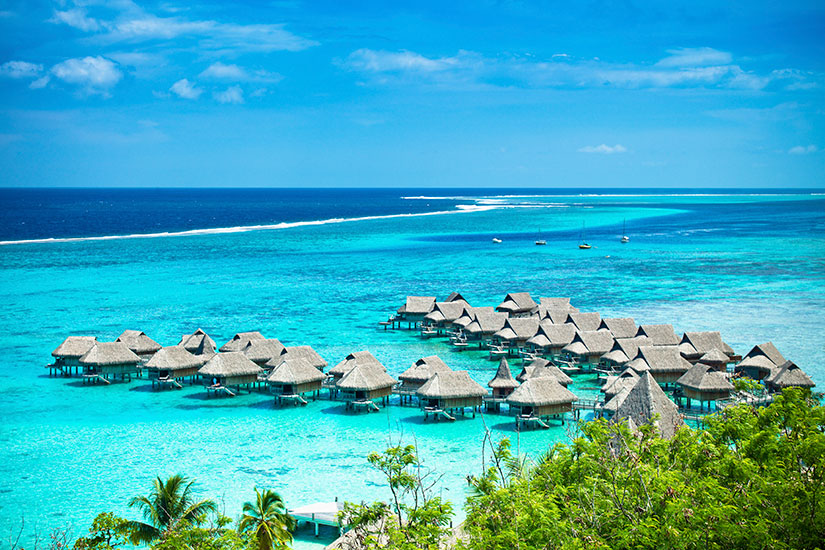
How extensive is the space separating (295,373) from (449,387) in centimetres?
586

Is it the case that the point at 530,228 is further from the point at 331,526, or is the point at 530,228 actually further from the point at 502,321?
the point at 331,526

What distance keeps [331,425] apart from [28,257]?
187 feet

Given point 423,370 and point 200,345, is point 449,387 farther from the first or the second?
point 200,345

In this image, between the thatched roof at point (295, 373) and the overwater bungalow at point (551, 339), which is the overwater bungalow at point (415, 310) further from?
the thatched roof at point (295, 373)

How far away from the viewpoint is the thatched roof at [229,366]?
95.0ft

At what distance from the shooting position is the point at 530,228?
119750 millimetres

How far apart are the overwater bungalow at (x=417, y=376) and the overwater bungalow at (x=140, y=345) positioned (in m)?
11.5

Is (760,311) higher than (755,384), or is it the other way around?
(755,384)

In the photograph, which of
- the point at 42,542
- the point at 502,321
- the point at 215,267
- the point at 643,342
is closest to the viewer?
the point at 42,542

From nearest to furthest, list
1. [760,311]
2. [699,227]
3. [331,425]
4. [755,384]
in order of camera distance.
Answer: [755,384] < [331,425] < [760,311] < [699,227]

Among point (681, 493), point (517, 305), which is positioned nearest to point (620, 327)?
point (517, 305)

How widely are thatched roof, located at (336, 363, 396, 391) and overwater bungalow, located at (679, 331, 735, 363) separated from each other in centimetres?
1194

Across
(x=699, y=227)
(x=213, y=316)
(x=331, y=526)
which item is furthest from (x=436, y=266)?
(x=699, y=227)

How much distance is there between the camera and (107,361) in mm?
30859
